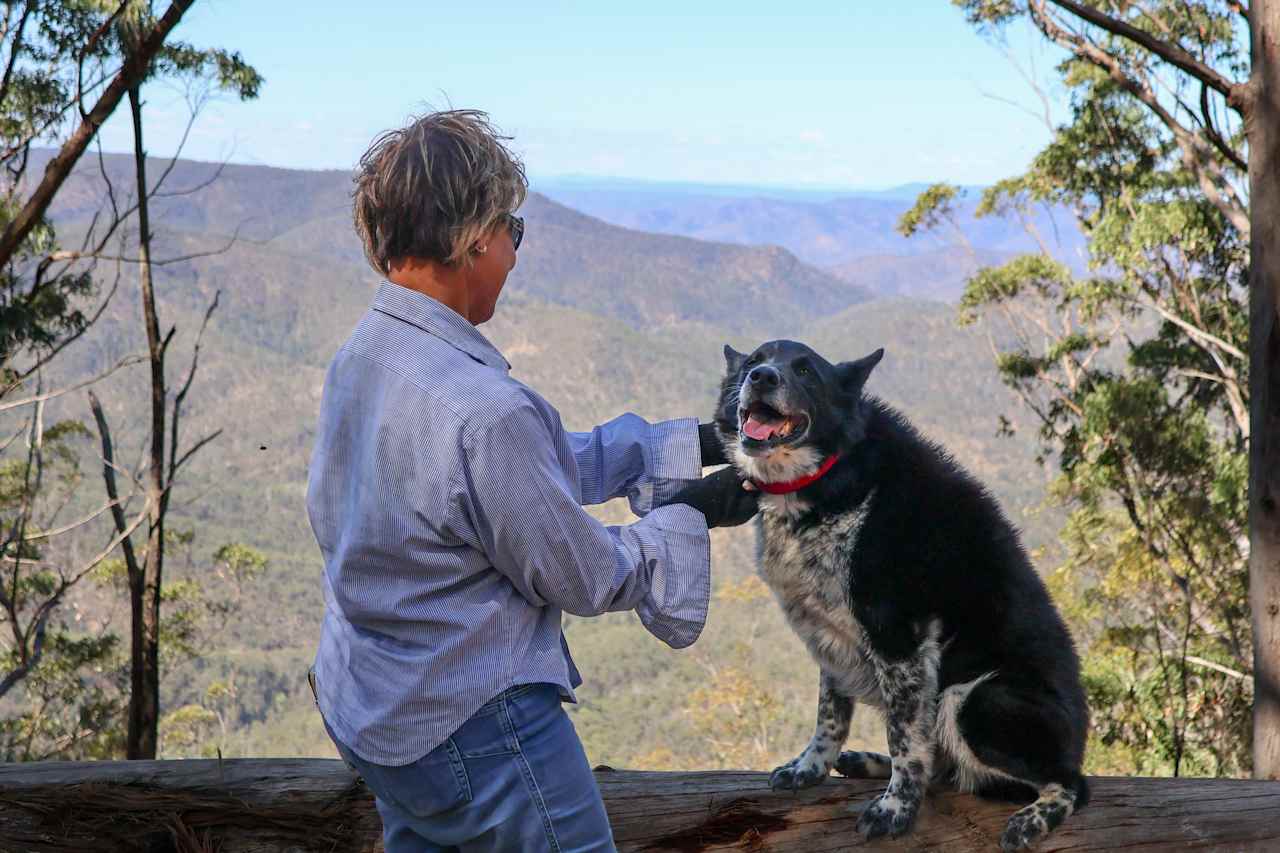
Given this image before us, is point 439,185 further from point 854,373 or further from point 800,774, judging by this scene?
point 800,774

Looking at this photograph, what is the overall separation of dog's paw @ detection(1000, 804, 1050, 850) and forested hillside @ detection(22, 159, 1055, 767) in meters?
2.44

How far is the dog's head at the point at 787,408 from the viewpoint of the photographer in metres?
3.04

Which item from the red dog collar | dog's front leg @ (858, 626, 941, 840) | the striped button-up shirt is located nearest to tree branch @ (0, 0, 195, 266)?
the red dog collar

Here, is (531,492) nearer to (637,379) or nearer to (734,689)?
(734,689)

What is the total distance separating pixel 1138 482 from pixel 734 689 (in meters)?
16.7

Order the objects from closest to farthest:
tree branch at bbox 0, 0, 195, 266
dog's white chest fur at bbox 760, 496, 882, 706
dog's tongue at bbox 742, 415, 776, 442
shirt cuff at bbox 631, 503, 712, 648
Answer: shirt cuff at bbox 631, 503, 712, 648, dog's tongue at bbox 742, 415, 776, 442, dog's white chest fur at bbox 760, 496, 882, 706, tree branch at bbox 0, 0, 195, 266

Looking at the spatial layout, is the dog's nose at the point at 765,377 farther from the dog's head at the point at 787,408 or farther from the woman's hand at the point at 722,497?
the woman's hand at the point at 722,497

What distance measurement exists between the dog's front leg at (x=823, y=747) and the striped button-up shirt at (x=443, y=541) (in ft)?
4.90

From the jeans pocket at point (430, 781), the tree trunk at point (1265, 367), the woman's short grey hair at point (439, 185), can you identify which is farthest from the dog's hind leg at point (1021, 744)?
the tree trunk at point (1265, 367)

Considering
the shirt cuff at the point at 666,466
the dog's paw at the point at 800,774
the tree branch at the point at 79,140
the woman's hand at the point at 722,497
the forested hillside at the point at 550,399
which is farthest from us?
the forested hillside at the point at 550,399

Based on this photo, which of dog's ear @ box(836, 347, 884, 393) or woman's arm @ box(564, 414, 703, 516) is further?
dog's ear @ box(836, 347, 884, 393)

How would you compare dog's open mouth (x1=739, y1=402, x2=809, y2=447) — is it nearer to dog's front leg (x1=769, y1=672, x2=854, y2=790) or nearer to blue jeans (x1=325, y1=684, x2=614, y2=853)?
dog's front leg (x1=769, y1=672, x2=854, y2=790)

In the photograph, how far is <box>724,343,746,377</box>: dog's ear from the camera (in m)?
3.33

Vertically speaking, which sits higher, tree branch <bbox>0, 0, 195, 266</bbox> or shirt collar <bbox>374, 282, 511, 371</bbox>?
tree branch <bbox>0, 0, 195, 266</bbox>
